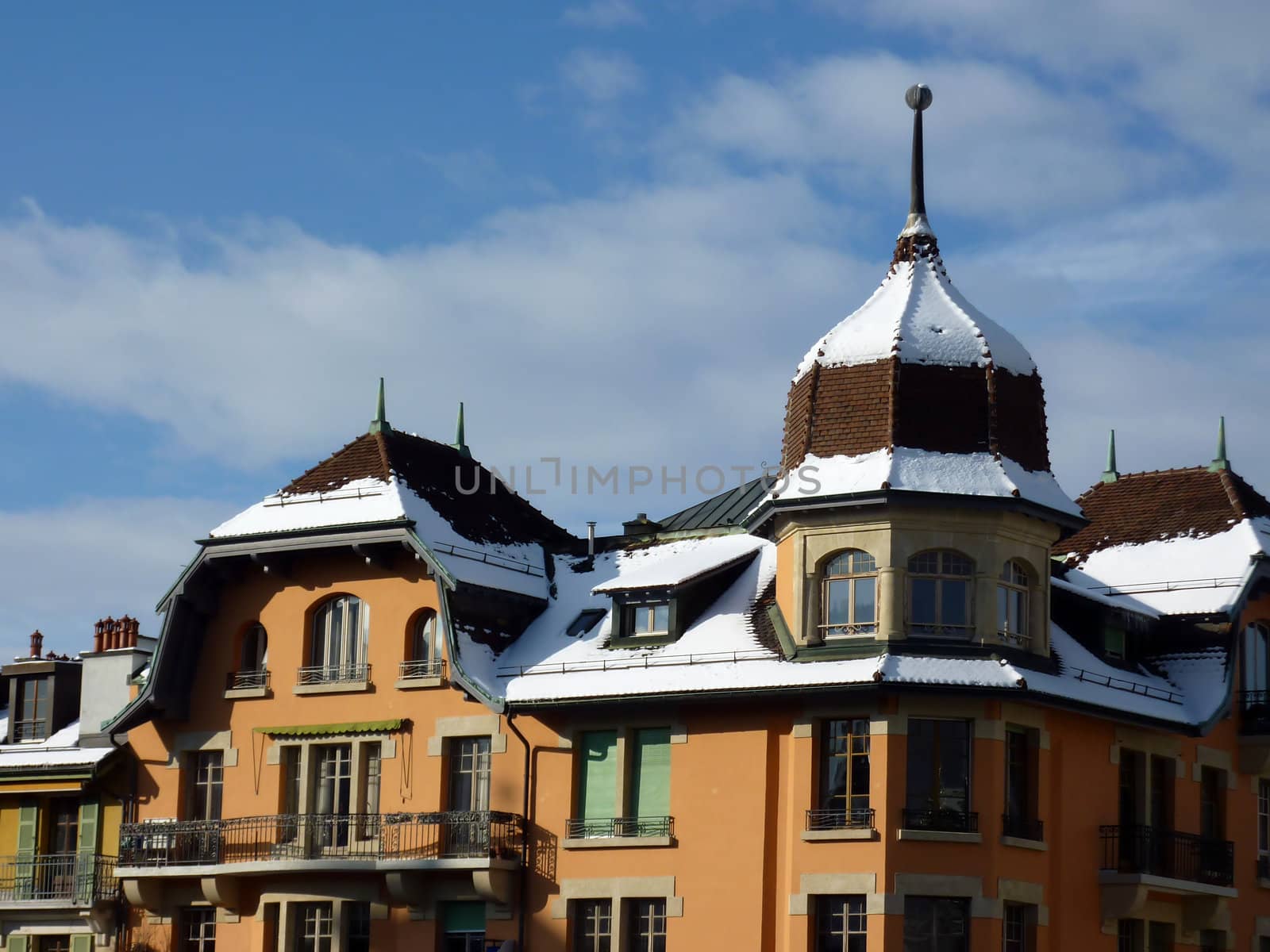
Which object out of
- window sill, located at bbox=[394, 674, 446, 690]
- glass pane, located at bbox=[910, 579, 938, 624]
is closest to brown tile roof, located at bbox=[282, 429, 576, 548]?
window sill, located at bbox=[394, 674, 446, 690]

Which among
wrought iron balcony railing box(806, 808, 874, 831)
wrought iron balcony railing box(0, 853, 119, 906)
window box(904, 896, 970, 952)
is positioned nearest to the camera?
window box(904, 896, 970, 952)

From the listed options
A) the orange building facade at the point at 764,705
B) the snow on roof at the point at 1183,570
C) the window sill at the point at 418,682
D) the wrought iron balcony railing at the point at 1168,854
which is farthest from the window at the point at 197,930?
the snow on roof at the point at 1183,570

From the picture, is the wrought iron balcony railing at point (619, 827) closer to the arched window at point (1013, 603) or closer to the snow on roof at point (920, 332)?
the arched window at point (1013, 603)

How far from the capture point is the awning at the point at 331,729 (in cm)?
4485

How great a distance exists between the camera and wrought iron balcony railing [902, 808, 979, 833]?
39781mm

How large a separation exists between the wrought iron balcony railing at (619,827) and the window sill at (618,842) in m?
0.10

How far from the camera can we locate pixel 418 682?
147 feet

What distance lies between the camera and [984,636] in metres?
40.8

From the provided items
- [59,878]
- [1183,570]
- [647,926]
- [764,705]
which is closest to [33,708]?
[59,878]

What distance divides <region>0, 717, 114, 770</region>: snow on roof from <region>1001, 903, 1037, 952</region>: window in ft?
62.2

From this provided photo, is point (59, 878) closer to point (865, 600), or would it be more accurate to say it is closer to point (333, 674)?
point (333, 674)

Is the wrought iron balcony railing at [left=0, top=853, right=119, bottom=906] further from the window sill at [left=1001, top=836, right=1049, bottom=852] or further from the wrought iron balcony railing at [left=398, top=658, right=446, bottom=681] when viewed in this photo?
the window sill at [left=1001, top=836, right=1049, bottom=852]

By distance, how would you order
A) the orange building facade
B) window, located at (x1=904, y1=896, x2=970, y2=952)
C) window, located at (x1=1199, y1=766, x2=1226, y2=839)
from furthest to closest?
window, located at (x1=1199, y1=766, x2=1226, y2=839), the orange building facade, window, located at (x1=904, y1=896, x2=970, y2=952)

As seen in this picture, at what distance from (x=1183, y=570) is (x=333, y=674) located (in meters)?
16.9
